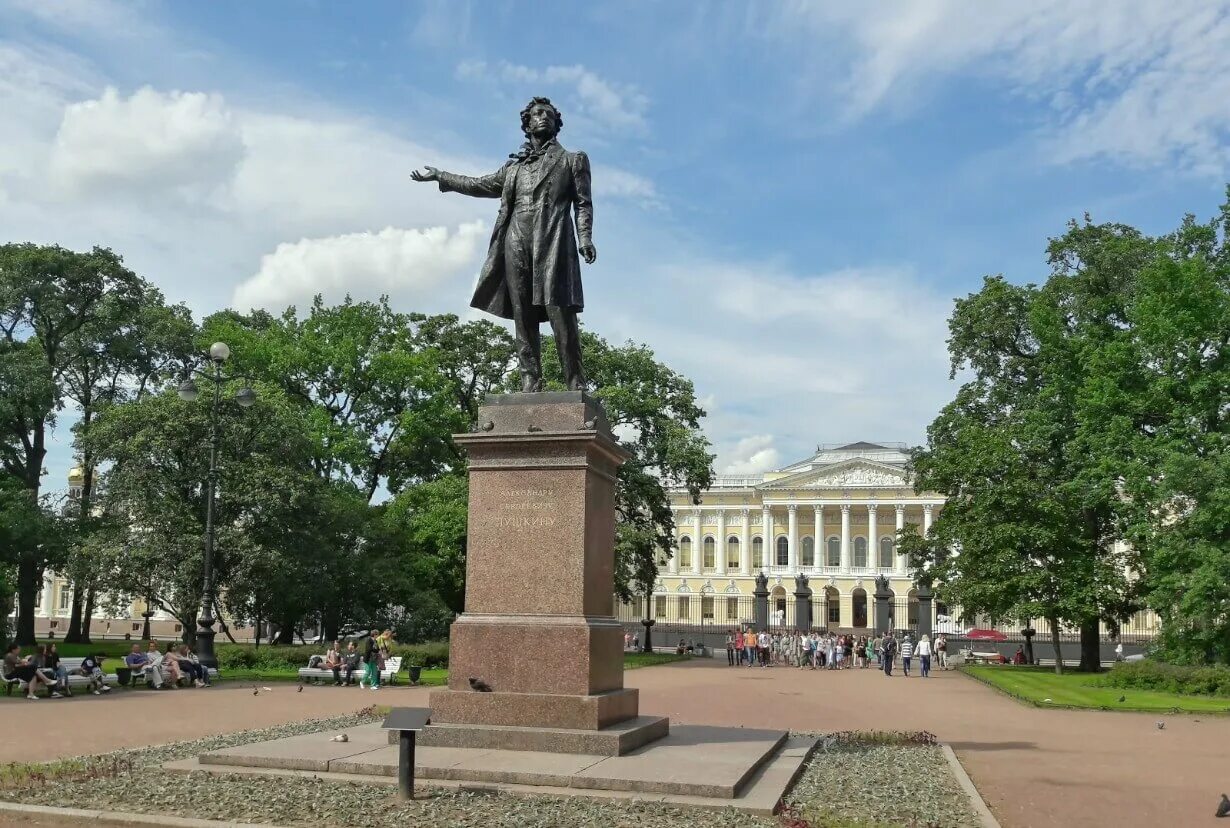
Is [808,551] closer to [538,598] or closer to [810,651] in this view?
[810,651]

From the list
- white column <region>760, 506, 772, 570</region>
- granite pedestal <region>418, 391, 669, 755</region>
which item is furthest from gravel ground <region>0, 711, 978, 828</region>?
white column <region>760, 506, 772, 570</region>

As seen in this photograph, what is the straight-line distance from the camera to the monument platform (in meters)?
8.27

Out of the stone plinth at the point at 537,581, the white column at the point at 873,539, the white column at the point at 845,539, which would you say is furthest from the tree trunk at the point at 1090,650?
the white column at the point at 845,539

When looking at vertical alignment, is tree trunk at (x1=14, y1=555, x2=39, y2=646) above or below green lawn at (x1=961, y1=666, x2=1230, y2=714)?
above

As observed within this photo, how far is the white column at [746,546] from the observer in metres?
101

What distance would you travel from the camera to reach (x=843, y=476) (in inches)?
3866

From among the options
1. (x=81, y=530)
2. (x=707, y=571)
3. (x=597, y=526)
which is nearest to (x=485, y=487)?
(x=597, y=526)

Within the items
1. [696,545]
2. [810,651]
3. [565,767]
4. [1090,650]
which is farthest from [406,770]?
[696,545]

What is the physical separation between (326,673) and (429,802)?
17633 mm

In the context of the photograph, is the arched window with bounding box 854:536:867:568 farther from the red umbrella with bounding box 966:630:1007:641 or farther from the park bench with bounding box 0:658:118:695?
the park bench with bounding box 0:658:118:695

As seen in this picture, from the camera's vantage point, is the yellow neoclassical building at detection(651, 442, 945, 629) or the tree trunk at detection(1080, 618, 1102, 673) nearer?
the tree trunk at detection(1080, 618, 1102, 673)

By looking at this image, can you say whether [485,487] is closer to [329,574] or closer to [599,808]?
[599,808]

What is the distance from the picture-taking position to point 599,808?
7773 millimetres

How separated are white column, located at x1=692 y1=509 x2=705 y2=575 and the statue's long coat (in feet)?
300
